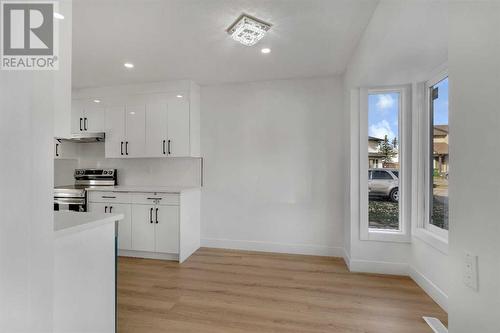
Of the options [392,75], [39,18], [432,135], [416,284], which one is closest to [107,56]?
[39,18]

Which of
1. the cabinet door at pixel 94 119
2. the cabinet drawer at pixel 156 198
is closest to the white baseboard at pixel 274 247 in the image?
the cabinet drawer at pixel 156 198

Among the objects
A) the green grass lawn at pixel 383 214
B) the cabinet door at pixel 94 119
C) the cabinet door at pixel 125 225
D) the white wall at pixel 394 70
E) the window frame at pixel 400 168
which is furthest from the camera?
the cabinet door at pixel 94 119

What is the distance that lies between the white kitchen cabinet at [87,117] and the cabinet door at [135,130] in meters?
0.45

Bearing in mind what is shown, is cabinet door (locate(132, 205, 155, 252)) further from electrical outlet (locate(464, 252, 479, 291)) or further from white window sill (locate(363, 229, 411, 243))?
electrical outlet (locate(464, 252, 479, 291))

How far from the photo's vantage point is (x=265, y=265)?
10.1ft

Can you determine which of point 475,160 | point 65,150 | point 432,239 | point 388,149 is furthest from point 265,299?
point 65,150

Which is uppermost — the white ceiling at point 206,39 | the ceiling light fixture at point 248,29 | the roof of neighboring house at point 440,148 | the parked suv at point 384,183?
the white ceiling at point 206,39

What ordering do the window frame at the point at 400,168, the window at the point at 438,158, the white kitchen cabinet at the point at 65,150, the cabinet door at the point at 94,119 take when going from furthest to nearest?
1. the white kitchen cabinet at the point at 65,150
2. the cabinet door at the point at 94,119
3. the window frame at the point at 400,168
4. the window at the point at 438,158

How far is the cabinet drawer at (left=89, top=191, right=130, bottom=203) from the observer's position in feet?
11.0

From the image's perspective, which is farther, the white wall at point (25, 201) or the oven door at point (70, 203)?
the oven door at point (70, 203)

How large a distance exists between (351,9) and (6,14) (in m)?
2.10

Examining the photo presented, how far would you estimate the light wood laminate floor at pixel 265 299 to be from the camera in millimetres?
1928

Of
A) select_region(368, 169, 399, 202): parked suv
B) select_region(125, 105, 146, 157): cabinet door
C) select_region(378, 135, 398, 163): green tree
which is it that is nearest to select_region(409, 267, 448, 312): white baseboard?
select_region(368, 169, 399, 202): parked suv

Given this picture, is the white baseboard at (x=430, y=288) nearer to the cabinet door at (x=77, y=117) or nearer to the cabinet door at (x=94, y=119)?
the cabinet door at (x=94, y=119)
